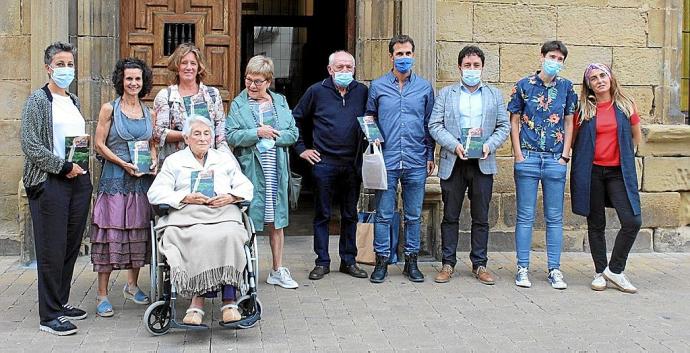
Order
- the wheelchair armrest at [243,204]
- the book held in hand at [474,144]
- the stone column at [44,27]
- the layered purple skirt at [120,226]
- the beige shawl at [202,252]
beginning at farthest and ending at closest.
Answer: the stone column at [44,27]
the book held in hand at [474,144]
the layered purple skirt at [120,226]
the wheelchair armrest at [243,204]
the beige shawl at [202,252]

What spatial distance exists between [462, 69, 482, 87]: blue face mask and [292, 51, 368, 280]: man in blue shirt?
846 millimetres

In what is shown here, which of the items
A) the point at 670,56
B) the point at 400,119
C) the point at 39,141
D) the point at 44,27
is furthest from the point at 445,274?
the point at 44,27

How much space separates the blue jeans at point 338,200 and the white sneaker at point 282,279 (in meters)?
0.44

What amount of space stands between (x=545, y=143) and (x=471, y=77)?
2.67ft

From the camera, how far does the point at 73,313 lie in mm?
→ 5812

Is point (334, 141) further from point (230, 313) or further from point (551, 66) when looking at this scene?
point (230, 313)

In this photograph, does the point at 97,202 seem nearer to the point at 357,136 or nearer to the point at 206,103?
the point at 206,103

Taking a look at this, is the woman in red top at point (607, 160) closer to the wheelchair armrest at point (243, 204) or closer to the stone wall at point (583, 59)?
the stone wall at point (583, 59)

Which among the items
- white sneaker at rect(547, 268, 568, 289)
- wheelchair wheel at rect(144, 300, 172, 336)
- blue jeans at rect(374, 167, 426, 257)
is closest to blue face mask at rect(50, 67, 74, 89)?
wheelchair wheel at rect(144, 300, 172, 336)

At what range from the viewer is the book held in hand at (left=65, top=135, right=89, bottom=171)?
5.50 meters

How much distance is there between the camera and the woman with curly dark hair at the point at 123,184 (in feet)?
19.2

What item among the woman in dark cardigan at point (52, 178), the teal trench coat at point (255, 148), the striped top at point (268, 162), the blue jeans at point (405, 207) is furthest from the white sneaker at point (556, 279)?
the woman in dark cardigan at point (52, 178)

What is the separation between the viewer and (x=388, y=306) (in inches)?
247

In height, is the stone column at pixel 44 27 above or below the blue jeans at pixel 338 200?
above
